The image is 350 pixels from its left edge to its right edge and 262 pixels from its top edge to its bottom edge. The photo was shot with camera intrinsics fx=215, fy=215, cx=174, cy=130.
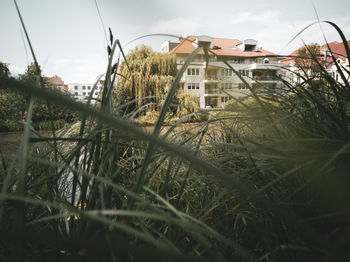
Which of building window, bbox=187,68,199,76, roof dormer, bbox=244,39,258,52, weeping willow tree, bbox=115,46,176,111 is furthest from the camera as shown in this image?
roof dormer, bbox=244,39,258,52

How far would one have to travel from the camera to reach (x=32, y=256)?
0.27 metres

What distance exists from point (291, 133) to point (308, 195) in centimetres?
14

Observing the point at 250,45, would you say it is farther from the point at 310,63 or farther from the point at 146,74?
the point at 310,63

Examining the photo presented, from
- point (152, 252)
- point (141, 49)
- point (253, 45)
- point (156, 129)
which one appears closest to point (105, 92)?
point (156, 129)

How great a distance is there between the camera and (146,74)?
32.0 feet

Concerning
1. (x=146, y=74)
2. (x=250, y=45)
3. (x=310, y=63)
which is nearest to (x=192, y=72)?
(x=250, y=45)

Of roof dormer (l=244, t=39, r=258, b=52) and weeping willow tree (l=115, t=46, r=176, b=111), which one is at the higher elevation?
roof dormer (l=244, t=39, r=258, b=52)

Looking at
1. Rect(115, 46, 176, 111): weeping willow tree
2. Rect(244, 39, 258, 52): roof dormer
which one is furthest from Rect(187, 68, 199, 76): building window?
Rect(115, 46, 176, 111): weeping willow tree

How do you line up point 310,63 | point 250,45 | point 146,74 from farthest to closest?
point 250,45, point 146,74, point 310,63

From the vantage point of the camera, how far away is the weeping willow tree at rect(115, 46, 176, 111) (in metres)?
9.30

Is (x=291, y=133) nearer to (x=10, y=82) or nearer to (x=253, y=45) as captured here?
(x=10, y=82)

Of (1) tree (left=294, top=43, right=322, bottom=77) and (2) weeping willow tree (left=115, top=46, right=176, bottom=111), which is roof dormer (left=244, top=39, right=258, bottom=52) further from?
(1) tree (left=294, top=43, right=322, bottom=77)

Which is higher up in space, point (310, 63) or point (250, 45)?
point (250, 45)

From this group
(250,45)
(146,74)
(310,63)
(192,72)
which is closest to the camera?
(310,63)
